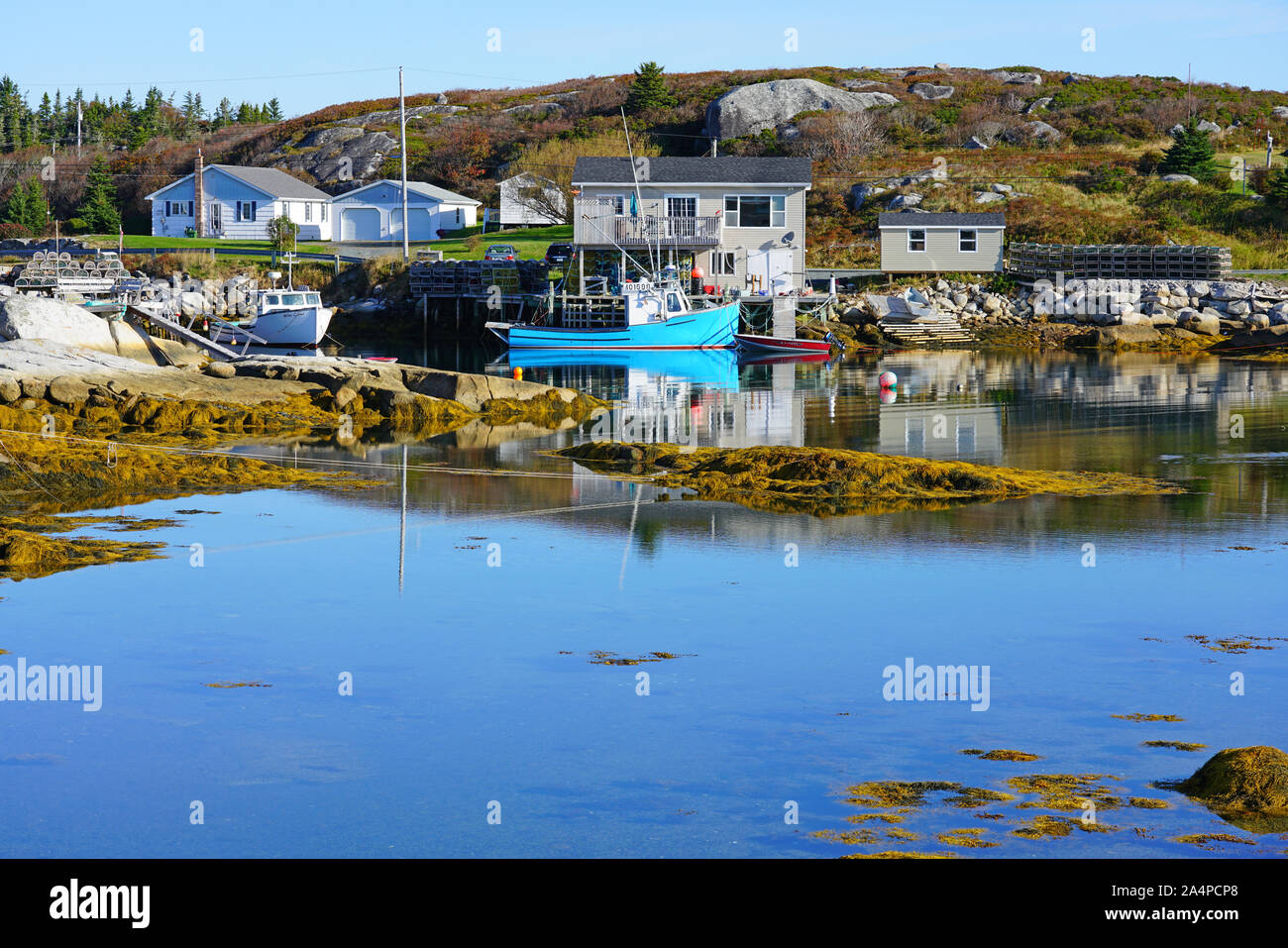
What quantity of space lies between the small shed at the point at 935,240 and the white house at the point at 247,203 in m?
38.2

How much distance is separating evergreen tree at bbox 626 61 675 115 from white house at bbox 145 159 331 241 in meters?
24.9

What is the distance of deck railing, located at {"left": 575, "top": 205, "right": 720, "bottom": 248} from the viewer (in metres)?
59.2

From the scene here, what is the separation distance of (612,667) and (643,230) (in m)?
48.2

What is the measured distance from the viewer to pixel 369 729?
1118 centimetres

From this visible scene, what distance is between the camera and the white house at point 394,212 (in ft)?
276

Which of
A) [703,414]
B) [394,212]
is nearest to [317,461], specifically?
[703,414]

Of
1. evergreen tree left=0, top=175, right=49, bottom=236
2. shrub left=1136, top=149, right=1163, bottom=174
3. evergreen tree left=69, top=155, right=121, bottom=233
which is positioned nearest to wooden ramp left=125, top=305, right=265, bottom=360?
evergreen tree left=69, top=155, right=121, bottom=233

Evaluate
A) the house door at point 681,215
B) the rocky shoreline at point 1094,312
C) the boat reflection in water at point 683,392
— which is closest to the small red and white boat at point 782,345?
the boat reflection in water at point 683,392

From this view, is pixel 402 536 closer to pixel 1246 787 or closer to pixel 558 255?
pixel 1246 787

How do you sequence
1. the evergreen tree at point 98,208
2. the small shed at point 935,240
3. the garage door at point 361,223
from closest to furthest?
the small shed at point 935,240
the garage door at point 361,223
the evergreen tree at point 98,208

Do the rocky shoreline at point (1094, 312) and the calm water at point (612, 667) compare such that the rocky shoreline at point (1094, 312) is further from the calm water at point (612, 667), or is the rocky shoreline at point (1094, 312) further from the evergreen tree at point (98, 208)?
Result: the evergreen tree at point (98, 208)

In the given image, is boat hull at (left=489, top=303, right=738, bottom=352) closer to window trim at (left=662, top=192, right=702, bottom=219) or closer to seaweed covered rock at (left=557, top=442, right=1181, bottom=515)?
window trim at (left=662, top=192, right=702, bottom=219)

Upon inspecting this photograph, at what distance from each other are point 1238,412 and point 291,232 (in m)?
58.1
